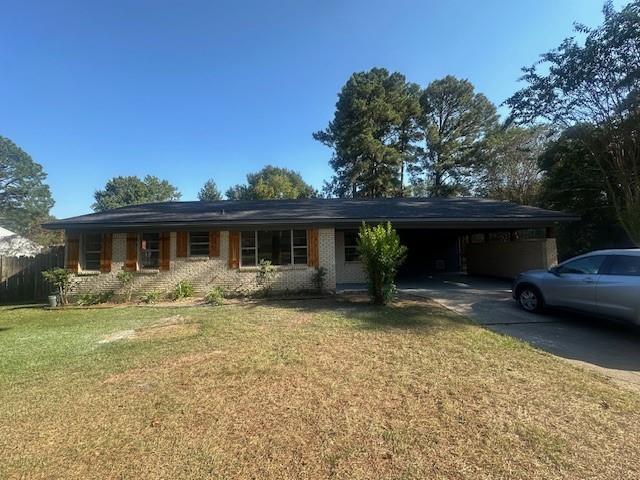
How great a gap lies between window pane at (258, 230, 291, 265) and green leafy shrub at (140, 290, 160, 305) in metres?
3.62

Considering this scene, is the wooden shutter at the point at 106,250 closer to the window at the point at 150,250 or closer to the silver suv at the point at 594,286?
the window at the point at 150,250

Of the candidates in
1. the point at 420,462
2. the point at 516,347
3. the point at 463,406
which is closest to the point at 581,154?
the point at 516,347

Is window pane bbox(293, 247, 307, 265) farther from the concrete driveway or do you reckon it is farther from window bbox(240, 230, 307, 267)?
the concrete driveway

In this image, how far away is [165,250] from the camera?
1280 cm

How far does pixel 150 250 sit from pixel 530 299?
39.1 feet

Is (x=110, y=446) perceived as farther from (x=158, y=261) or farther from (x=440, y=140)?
(x=440, y=140)

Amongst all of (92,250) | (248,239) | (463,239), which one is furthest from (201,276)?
(463,239)

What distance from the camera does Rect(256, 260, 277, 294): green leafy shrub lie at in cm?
1264

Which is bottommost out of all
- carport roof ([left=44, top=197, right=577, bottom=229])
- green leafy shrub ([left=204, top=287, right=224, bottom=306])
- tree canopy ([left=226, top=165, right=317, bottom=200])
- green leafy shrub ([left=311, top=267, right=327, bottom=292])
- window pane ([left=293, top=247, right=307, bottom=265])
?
green leafy shrub ([left=204, top=287, right=224, bottom=306])

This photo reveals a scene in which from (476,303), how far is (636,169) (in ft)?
37.1

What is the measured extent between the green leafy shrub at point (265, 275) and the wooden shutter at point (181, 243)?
2.71 m

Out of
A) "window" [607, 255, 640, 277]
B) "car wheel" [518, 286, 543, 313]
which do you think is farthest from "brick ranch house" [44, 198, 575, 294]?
"window" [607, 255, 640, 277]

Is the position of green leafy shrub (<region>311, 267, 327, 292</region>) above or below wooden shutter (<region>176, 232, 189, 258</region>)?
below

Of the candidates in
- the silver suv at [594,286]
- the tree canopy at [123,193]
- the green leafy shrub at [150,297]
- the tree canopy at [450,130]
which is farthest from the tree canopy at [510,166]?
the tree canopy at [123,193]
